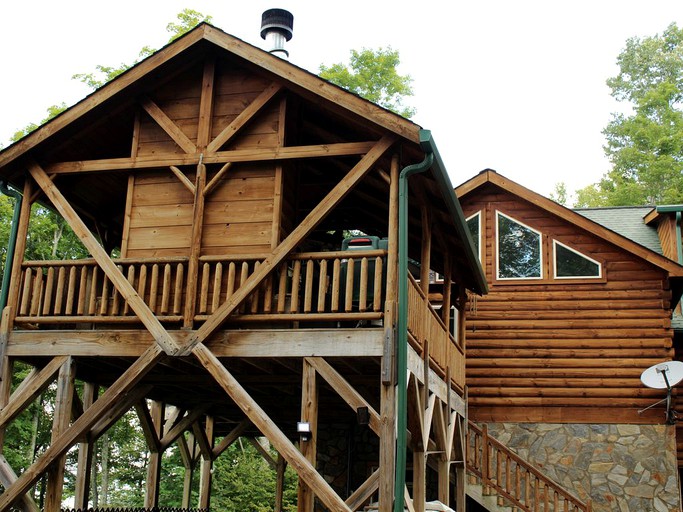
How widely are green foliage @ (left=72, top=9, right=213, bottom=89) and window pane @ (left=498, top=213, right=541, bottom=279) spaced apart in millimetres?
12517

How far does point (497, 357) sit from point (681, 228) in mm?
5581

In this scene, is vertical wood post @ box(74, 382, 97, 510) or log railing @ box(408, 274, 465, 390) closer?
log railing @ box(408, 274, 465, 390)

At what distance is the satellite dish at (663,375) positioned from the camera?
16016mm

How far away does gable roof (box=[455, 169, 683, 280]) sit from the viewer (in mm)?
Answer: 17094

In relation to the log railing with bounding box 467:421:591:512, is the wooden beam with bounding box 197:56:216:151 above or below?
above

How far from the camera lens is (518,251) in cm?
1839

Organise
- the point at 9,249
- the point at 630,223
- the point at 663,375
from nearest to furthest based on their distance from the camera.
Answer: the point at 9,249 → the point at 663,375 → the point at 630,223

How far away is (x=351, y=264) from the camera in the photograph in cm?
1013

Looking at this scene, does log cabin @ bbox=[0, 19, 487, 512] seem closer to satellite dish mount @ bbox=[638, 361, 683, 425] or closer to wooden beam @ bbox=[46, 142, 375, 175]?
wooden beam @ bbox=[46, 142, 375, 175]

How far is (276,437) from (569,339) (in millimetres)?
9659

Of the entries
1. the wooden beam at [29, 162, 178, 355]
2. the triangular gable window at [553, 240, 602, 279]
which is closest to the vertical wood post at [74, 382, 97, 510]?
the wooden beam at [29, 162, 178, 355]

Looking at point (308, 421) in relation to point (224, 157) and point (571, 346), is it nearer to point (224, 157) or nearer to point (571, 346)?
point (224, 157)

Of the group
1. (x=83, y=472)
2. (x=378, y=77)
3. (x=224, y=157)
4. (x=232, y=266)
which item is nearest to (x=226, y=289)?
(x=232, y=266)

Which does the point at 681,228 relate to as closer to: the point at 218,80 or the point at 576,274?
the point at 576,274
